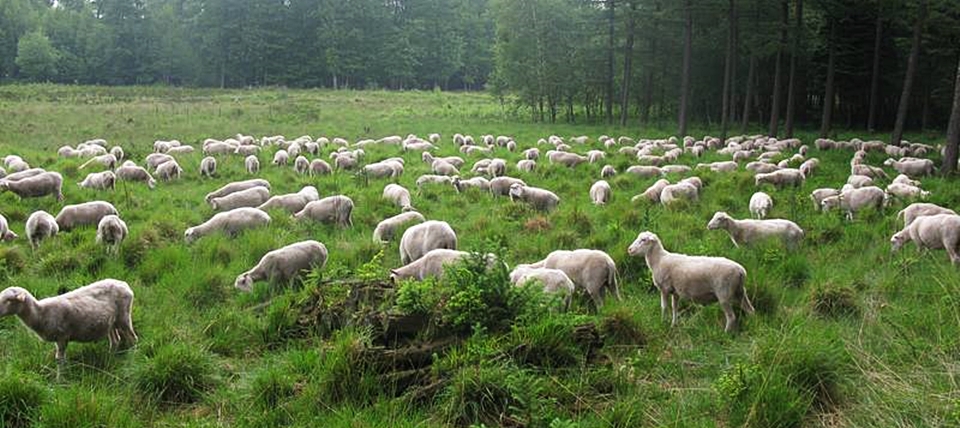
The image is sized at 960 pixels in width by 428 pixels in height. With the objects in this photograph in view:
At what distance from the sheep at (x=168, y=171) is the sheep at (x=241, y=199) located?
4799 millimetres

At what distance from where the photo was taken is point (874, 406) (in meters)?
4.79

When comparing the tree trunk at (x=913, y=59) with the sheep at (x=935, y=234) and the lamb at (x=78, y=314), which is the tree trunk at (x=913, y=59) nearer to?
the sheep at (x=935, y=234)

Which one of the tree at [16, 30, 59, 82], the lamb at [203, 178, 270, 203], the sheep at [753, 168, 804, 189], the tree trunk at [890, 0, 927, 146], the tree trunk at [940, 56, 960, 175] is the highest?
the tree at [16, 30, 59, 82]

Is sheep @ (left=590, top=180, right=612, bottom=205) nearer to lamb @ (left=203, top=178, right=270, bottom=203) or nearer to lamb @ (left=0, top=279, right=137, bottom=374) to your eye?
lamb @ (left=203, top=178, right=270, bottom=203)

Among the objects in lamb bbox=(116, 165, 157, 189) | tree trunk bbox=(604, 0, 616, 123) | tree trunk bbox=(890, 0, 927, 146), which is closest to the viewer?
lamb bbox=(116, 165, 157, 189)

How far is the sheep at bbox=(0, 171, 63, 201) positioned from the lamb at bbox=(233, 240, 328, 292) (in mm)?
8100

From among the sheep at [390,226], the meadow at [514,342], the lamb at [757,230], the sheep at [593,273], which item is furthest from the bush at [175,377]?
the lamb at [757,230]

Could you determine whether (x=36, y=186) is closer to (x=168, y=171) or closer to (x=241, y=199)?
(x=168, y=171)

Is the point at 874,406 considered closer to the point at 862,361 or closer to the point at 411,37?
the point at 862,361

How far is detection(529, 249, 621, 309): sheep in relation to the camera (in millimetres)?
8062

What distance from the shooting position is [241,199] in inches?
559

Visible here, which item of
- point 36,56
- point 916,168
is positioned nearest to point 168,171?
point 916,168

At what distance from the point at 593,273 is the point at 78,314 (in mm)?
5535

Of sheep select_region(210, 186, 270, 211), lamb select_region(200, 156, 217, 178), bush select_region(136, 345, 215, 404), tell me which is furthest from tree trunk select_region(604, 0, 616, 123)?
bush select_region(136, 345, 215, 404)
